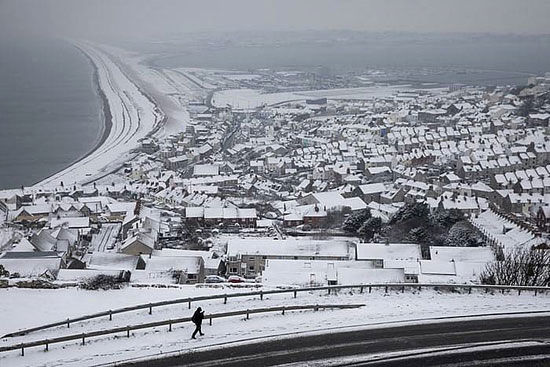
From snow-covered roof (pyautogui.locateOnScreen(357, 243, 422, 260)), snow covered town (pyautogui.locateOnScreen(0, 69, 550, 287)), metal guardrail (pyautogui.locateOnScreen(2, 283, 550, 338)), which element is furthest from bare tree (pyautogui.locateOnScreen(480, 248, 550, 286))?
snow-covered roof (pyautogui.locateOnScreen(357, 243, 422, 260))

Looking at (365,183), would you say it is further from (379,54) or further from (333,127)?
(379,54)

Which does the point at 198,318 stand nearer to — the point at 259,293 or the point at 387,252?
the point at 259,293

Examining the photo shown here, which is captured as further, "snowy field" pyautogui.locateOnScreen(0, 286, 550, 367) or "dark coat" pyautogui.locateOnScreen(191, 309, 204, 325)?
"dark coat" pyautogui.locateOnScreen(191, 309, 204, 325)

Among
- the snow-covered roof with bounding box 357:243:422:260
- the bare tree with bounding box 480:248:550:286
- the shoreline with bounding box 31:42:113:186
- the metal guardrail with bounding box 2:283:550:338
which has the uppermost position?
the shoreline with bounding box 31:42:113:186

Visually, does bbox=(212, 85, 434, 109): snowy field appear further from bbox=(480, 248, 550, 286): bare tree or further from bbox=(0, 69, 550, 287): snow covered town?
bbox=(480, 248, 550, 286): bare tree

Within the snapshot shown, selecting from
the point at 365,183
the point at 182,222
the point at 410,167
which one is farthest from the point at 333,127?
the point at 182,222

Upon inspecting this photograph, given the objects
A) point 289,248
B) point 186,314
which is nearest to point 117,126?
point 289,248

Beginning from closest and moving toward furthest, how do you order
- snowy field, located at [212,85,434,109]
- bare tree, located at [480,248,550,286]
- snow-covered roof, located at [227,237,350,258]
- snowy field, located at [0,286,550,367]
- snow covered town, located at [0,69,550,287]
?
snowy field, located at [0,286,550,367] → bare tree, located at [480,248,550,286] → snow covered town, located at [0,69,550,287] → snow-covered roof, located at [227,237,350,258] → snowy field, located at [212,85,434,109]
